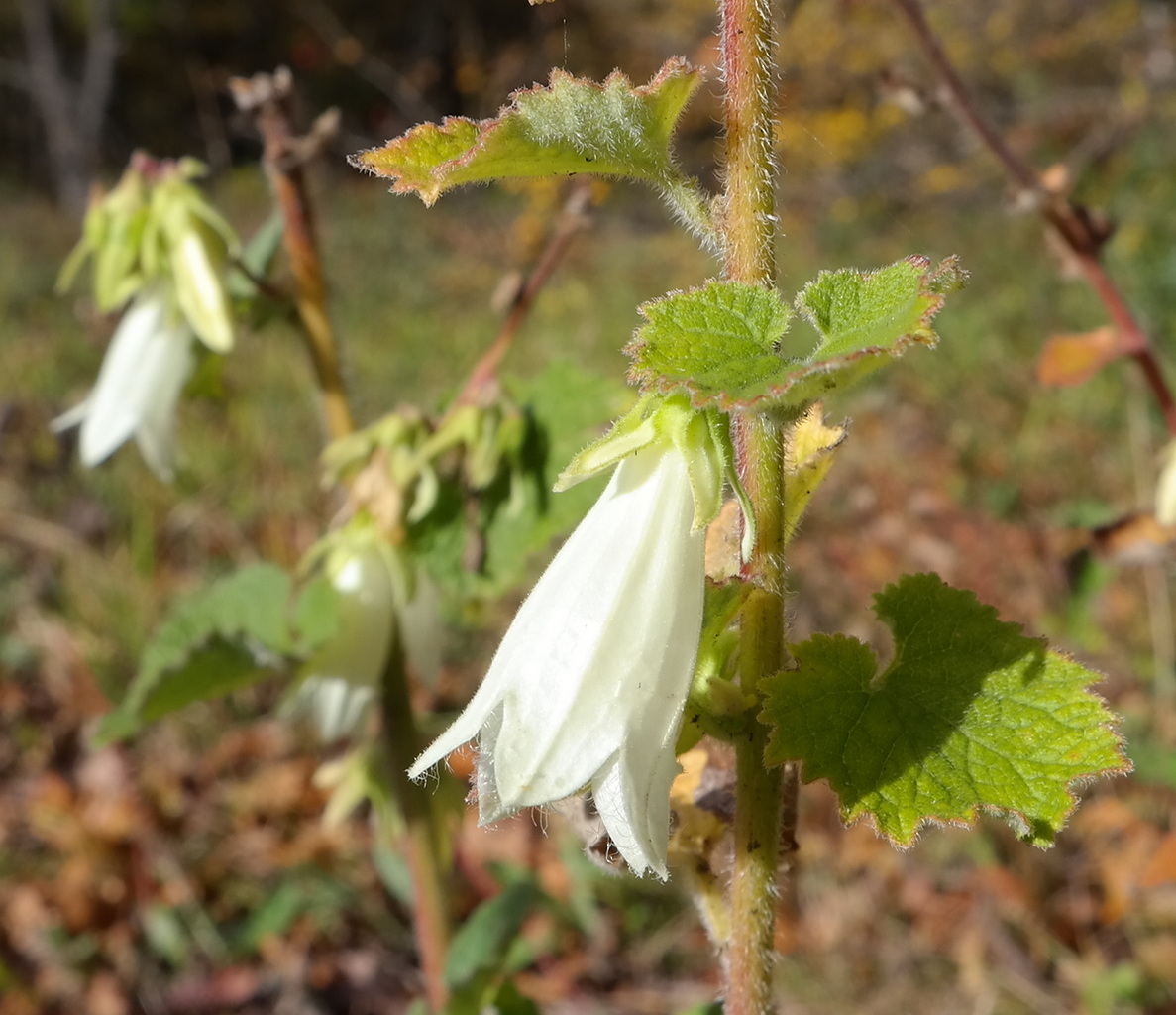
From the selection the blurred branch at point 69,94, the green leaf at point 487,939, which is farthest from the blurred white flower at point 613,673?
the blurred branch at point 69,94

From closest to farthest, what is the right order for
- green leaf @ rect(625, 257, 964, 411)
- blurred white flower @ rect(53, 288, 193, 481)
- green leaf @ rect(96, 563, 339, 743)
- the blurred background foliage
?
green leaf @ rect(625, 257, 964, 411), green leaf @ rect(96, 563, 339, 743), blurred white flower @ rect(53, 288, 193, 481), the blurred background foliage

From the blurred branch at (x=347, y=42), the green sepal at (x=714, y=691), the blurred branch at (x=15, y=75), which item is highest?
the blurred branch at (x=15, y=75)

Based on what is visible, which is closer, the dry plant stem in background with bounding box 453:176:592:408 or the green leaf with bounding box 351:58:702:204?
the green leaf with bounding box 351:58:702:204

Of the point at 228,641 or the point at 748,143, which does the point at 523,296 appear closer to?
the point at 228,641

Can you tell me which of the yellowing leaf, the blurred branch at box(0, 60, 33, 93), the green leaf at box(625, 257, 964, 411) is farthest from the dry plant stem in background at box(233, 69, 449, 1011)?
the blurred branch at box(0, 60, 33, 93)

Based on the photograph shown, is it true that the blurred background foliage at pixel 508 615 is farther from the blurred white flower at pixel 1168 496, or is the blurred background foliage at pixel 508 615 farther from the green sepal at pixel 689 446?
the green sepal at pixel 689 446

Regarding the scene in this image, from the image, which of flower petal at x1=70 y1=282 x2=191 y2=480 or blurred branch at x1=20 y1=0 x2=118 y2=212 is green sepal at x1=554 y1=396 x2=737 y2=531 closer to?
flower petal at x1=70 y1=282 x2=191 y2=480

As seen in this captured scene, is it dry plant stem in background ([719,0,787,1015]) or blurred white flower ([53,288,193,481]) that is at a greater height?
blurred white flower ([53,288,193,481])

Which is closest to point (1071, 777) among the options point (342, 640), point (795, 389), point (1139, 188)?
point (795, 389)
